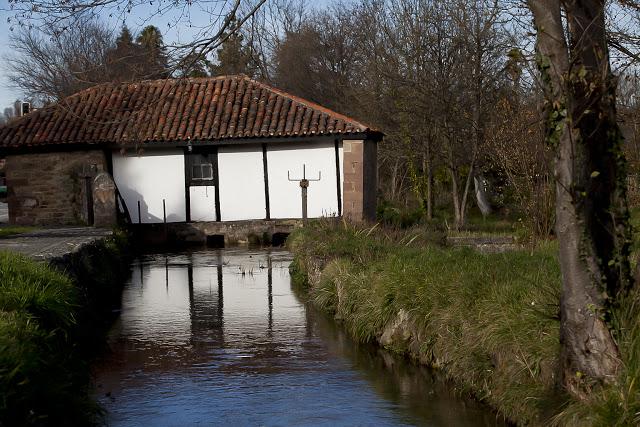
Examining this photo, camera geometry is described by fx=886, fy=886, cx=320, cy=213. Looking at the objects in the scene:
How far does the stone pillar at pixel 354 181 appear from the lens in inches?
925

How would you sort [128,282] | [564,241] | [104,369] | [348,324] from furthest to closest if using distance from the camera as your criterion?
[128,282] → [348,324] → [104,369] → [564,241]

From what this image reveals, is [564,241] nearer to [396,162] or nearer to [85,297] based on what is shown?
[85,297]

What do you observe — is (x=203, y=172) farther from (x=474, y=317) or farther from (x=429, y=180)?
(x=474, y=317)

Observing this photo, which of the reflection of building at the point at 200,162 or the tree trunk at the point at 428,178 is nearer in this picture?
the reflection of building at the point at 200,162

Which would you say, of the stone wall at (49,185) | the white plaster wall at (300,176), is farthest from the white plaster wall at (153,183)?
the white plaster wall at (300,176)

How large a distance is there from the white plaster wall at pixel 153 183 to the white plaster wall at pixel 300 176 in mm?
2638

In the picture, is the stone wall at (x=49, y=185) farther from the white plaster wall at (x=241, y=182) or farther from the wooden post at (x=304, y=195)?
the wooden post at (x=304, y=195)

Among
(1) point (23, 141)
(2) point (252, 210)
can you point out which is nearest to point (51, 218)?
(1) point (23, 141)

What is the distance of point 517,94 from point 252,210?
8237 mm

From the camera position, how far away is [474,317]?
8234 millimetres

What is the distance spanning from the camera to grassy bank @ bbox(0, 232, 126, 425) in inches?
219

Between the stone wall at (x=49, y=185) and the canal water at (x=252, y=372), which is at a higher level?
the stone wall at (x=49, y=185)

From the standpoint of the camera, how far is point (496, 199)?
30469 millimetres

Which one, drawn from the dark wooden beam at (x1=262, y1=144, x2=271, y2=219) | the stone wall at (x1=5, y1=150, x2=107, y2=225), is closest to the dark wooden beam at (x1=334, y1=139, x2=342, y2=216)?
the dark wooden beam at (x1=262, y1=144, x2=271, y2=219)
